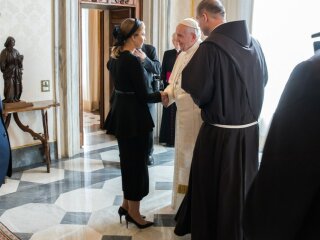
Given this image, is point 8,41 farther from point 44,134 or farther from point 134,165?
point 134,165

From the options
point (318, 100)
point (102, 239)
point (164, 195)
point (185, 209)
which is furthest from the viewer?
point (164, 195)

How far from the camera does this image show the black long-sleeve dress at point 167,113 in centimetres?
468

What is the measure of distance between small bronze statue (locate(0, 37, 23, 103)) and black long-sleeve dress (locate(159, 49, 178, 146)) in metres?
1.71

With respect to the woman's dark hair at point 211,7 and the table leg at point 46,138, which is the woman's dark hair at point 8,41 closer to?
the table leg at point 46,138

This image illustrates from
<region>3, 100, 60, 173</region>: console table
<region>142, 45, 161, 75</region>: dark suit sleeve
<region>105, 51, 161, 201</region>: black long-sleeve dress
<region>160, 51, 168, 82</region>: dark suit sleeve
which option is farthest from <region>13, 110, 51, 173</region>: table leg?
<region>105, 51, 161, 201</region>: black long-sleeve dress

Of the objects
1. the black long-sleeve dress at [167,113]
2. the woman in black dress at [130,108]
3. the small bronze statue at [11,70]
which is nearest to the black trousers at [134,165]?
the woman in black dress at [130,108]

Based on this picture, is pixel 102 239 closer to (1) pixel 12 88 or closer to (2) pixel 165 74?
(1) pixel 12 88

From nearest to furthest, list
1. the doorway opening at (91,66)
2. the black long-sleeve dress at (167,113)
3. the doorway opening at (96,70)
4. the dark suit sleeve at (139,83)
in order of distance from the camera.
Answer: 1. the dark suit sleeve at (139,83)
2. the black long-sleeve dress at (167,113)
3. the doorway opening at (96,70)
4. the doorway opening at (91,66)

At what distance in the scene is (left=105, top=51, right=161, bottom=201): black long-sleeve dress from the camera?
247 centimetres

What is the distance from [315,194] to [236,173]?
1303mm

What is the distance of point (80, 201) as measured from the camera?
3357 millimetres

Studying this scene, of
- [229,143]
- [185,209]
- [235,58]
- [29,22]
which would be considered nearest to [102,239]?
[185,209]

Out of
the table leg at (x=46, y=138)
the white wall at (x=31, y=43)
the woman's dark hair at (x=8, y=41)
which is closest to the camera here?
the woman's dark hair at (x=8, y=41)

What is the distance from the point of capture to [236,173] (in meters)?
2.16
